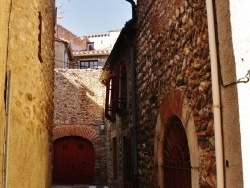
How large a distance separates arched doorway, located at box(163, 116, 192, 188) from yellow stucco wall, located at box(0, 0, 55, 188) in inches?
72.1

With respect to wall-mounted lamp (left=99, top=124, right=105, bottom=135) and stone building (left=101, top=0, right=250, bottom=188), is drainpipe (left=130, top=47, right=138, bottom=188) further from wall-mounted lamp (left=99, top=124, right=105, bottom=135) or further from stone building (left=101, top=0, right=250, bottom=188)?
wall-mounted lamp (left=99, top=124, right=105, bottom=135)

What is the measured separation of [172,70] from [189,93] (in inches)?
29.9

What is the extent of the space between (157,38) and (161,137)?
1.65 metres

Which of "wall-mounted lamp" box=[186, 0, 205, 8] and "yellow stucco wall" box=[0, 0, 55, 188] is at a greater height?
"wall-mounted lamp" box=[186, 0, 205, 8]

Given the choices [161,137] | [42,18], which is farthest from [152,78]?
[42,18]

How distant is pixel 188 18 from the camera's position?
4.20 metres

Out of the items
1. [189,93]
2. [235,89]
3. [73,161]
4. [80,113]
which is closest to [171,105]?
[189,93]

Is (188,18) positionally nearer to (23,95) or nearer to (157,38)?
(157,38)

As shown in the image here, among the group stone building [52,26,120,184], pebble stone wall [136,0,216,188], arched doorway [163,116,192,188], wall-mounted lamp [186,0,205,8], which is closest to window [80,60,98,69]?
stone building [52,26,120,184]

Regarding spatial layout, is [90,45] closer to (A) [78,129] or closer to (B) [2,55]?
(A) [78,129]

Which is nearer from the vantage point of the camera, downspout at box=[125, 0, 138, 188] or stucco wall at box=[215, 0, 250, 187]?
stucco wall at box=[215, 0, 250, 187]

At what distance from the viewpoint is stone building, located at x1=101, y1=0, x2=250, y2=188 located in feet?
9.78

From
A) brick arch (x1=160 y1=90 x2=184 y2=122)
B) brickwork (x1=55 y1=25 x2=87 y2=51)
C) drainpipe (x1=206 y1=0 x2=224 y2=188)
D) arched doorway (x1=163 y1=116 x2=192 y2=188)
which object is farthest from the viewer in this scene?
brickwork (x1=55 y1=25 x2=87 y2=51)

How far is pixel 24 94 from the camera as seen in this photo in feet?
11.0
